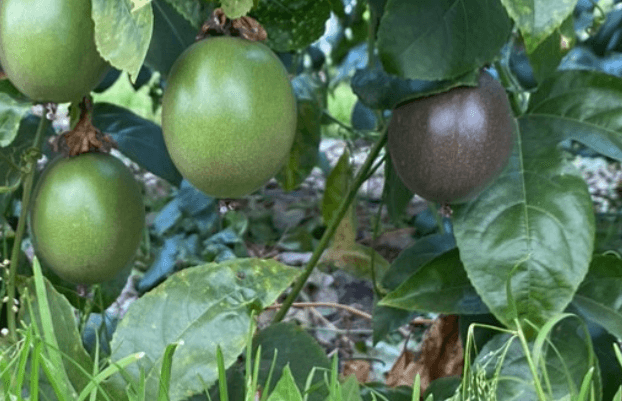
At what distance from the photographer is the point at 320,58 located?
243 centimetres

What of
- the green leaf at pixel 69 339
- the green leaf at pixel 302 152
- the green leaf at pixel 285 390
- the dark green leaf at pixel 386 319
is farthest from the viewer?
the green leaf at pixel 302 152

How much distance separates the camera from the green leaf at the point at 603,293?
1078mm

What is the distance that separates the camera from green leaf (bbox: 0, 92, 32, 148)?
97cm

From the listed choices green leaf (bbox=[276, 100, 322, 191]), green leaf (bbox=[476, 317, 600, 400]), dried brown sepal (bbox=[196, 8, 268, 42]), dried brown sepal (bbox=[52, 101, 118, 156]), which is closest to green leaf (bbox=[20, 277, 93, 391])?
dried brown sepal (bbox=[52, 101, 118, 156])

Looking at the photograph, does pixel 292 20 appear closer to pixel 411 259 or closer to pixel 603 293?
pixel 411 259

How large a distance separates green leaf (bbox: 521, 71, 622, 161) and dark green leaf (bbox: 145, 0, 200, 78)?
410 mm

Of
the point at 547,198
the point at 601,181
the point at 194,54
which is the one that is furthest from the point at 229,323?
the point at 601,181

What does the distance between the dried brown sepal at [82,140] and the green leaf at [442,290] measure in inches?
14.0

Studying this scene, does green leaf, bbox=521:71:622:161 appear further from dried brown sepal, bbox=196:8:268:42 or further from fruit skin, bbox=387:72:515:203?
dried brown sepal, bbox=196:8:268:42

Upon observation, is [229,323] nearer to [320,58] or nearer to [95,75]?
[95,75]

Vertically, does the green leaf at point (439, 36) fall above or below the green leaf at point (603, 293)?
above

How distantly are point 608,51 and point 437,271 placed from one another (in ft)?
4.34

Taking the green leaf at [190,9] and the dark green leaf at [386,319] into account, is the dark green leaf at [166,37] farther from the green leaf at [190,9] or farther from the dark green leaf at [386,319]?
the dark green leaf at [386,319]

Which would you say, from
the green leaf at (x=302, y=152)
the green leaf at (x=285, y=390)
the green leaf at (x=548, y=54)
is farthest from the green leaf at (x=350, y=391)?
the green leaf at (x=302, y=152)
